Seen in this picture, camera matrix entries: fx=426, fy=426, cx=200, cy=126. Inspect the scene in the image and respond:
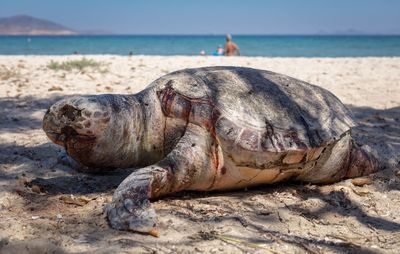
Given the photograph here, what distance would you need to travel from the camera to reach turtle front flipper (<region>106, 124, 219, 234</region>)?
2178 millimetres

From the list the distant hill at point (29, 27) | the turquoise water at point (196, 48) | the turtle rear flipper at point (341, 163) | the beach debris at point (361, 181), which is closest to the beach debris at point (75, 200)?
the turtle rear flipper at point (341, 163)

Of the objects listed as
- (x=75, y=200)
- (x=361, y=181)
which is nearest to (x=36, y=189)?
(x=75, y=200)

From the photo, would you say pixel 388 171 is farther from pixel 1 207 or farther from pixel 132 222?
pixel 1 207

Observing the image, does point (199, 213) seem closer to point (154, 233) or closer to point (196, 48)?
point (154, 233)

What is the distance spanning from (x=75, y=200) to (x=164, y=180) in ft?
1.90

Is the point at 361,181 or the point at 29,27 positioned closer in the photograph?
the point at 361,181

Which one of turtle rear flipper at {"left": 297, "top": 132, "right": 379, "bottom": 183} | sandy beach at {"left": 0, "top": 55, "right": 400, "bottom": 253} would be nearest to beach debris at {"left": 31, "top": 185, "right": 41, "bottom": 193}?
sandy beach at {"left": 0, "top": 55, "right": 400, "bottom": 253}

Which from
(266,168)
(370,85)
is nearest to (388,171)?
(266,168)

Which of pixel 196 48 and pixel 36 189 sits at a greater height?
pixel 36 189

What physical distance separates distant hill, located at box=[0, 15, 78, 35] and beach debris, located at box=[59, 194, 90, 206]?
16235 cm

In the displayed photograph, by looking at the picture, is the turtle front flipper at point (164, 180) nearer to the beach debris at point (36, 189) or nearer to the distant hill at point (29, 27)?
the beach debris at point (36, 189)

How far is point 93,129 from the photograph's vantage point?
8.29 feet

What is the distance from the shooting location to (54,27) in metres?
177

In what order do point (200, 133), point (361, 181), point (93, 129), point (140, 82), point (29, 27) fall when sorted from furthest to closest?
point (29, 27), point (140, 82), point (361, 181), point (200, 133), point (93, 129)
